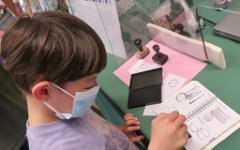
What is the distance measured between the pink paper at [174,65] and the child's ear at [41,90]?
0.44 m

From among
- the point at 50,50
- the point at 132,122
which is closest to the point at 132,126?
the point at 132,122

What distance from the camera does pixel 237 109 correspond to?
89 cm

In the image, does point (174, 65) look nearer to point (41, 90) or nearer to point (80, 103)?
point (80, 103)

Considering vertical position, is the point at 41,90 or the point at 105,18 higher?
the point at 41,90

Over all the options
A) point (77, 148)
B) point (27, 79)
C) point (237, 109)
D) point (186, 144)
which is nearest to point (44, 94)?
point (27, 79)

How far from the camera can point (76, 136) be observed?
85 cm

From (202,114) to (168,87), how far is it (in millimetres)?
181

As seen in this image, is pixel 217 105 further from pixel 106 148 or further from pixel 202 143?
pixel 106 148

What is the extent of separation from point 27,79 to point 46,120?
14 cm

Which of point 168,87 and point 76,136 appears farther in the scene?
point 168,87

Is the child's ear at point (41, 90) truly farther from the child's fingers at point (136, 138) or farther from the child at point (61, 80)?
the child's fingers at point (136, 138)

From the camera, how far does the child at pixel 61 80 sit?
724 mm

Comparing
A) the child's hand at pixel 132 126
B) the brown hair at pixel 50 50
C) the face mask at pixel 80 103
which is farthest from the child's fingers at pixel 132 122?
the brown hair at pixel 50 50

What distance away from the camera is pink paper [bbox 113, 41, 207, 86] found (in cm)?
108
